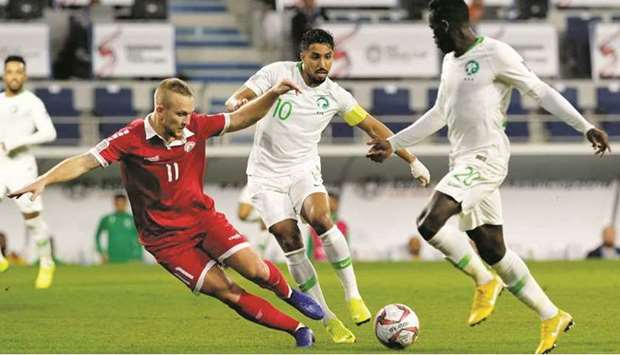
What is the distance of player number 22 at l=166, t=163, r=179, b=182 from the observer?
779 cm

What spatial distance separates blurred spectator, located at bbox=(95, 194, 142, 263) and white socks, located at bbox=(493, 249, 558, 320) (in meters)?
14.9

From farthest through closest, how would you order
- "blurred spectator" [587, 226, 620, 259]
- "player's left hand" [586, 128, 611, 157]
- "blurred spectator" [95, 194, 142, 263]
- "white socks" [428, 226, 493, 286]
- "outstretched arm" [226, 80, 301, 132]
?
"blurred spectator" [587, 226, 620, 259], "blurred spectator" [95, 194, 142, 263], "white socks" [428, 226, 493, 286], "outstretched arm" [226, 80, 301, 132], "player's left hand" [586, 128, 611, 157]

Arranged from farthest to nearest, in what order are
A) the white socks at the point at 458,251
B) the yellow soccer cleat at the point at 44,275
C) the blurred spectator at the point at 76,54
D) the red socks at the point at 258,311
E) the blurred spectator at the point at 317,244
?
the blurred spectator at the point at 76,54
the blurred spectator at the point at 317,244
the yellow soccer cleat at the point at 44,275
the white socks at the point at 458,251
the red socks at the point at 258,311

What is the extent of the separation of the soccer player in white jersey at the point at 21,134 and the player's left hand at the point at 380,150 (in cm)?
580

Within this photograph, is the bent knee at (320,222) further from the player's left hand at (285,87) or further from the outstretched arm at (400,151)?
the player's left hand at (285,87)

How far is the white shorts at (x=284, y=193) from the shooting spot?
30.3ft

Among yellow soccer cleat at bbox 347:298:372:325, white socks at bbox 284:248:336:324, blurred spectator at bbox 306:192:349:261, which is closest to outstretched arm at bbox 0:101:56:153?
white socks at bbox 284:248:336:324

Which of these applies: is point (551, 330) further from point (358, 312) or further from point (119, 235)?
point (119, 235)

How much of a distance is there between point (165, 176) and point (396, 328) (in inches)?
66.6

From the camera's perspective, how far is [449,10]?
26.9 feet

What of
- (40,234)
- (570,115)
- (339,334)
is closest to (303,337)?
(339,334)

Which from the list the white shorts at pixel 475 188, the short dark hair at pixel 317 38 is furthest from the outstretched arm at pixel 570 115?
the short dark hair at pixel 317 38

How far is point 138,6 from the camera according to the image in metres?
24.8

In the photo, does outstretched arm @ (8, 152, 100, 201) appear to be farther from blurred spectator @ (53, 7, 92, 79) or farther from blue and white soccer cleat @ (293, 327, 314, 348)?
blurred spectator @ (53, 7, 92, 79)
